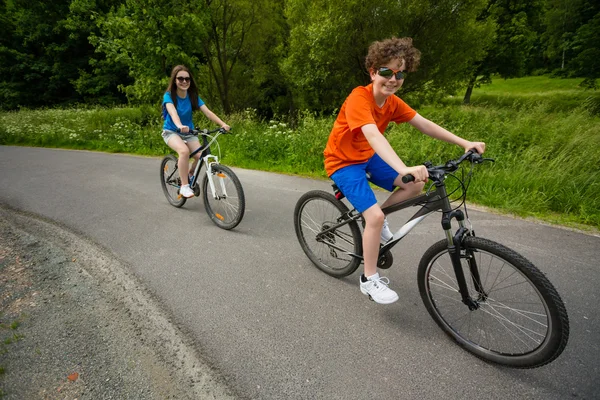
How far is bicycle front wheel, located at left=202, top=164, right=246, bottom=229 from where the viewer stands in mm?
4156

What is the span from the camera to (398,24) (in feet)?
45.0

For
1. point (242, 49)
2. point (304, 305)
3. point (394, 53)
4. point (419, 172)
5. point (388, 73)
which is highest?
point (242, 49)

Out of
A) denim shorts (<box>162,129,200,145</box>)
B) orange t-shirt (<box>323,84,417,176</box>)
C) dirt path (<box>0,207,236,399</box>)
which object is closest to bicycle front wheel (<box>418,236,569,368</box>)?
orange t-shirt (<box>323,84,417,176</box>)

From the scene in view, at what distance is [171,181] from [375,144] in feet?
13.5

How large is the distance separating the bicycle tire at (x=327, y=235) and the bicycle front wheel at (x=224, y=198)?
110 centimetres

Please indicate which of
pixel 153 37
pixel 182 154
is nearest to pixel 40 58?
pixel 153 37

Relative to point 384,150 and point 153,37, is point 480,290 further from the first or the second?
point 153,37

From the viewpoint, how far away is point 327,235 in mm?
3180

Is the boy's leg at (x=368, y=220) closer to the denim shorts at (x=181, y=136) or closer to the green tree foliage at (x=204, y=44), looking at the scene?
the denim shorts at (x=181, y=136)

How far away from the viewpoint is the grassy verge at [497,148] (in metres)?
4.60

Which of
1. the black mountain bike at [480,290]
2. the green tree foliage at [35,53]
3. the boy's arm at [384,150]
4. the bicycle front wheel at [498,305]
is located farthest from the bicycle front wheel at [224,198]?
the green tree foliage at [35,53]

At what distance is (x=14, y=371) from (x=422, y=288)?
2957mm

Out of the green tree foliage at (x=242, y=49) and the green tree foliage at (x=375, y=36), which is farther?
the green tree foliage at (x=242, y=49)

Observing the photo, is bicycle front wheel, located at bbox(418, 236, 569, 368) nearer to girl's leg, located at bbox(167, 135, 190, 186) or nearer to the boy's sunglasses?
the boy's sunglasses
